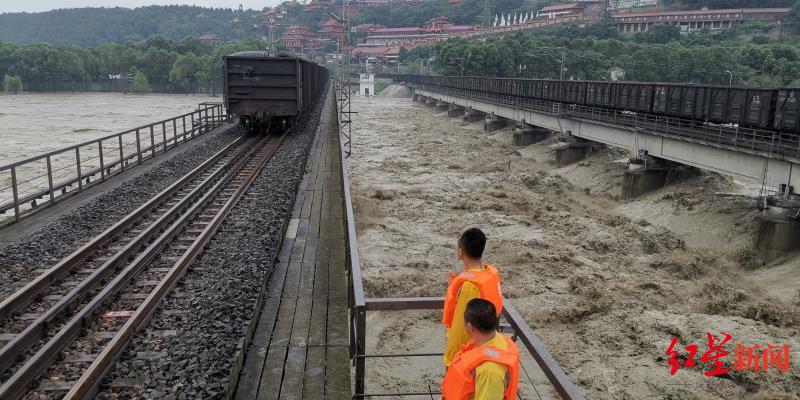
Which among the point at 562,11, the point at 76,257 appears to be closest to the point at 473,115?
the point at 76,257

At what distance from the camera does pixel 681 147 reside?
74.4ft

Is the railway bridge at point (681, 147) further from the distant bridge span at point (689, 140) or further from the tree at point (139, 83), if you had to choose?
the tree at point (139, 83)

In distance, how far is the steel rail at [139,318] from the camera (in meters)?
5.70

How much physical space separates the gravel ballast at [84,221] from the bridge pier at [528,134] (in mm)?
25738

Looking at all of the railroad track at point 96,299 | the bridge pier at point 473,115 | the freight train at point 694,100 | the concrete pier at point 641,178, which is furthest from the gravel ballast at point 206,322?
the bridge pier at point 473,115

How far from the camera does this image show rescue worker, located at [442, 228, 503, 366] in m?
4.29

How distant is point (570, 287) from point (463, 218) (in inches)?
277

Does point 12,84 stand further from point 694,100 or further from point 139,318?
point 139,318

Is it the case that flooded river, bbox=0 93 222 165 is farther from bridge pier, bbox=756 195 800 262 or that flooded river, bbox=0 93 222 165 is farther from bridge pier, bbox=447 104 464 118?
bridge pier, bbox=756 195 800 262

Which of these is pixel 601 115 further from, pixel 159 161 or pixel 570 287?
Result: pixel 159 161

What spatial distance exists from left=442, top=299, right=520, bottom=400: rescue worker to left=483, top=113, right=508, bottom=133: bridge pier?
157 feet

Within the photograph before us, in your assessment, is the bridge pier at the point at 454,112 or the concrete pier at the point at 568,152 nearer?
the concrete pier at the point at 568,152

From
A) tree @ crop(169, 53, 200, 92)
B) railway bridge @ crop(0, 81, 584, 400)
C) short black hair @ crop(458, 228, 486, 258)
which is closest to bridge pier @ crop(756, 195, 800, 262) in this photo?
railway bridge @ crop(0, 81, 584, 400)

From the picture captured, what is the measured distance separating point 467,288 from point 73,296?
6111 millimetres
